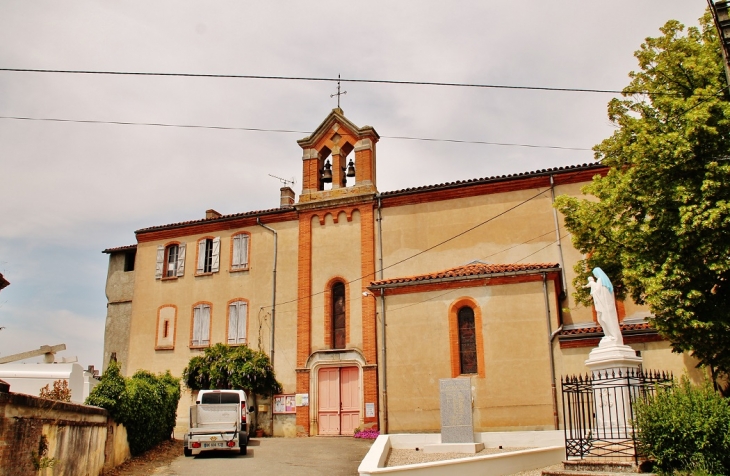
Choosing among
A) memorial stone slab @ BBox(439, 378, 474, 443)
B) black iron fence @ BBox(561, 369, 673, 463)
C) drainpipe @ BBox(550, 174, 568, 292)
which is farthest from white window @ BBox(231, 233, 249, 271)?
black iron fence @ BBox(561, 369, 673, 463)

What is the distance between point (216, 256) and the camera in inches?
1094

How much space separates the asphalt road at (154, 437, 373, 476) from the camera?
46.8 ft

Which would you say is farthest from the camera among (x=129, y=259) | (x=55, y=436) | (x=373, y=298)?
(x=129, y=259)

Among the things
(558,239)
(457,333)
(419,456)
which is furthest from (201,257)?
(419,456)

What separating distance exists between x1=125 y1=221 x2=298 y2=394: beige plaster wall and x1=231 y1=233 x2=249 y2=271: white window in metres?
0.25

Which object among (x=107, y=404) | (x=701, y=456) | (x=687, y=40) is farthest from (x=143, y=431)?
(x=687, y=40)

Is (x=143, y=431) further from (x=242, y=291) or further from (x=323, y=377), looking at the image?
(x=242, y=291)

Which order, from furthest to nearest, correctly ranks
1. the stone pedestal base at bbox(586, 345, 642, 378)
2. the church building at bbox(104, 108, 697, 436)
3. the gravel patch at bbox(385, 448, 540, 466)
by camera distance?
the church building at bbox(104, 108, 697, 436) → the gravel patch at bbox(385, 448, 540, 466) → the stone pedestal base at bbox(586, 345, 642, 378)

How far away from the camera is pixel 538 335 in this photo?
18875 millimetres

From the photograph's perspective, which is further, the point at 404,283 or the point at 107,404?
the point at 404,283

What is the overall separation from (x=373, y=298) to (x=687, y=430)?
1538 cm

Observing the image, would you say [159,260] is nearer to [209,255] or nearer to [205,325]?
[209,255]

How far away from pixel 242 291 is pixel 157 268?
4.69m

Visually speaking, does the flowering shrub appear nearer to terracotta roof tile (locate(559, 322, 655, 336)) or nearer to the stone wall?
terracotta roof tile (locate(559, 322, 655, 336))
